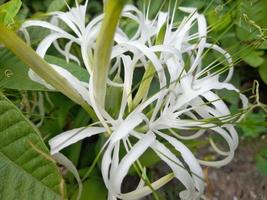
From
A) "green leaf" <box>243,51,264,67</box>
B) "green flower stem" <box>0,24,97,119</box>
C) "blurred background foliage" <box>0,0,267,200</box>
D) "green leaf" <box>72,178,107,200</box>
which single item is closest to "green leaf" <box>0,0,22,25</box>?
"blurred background foliage" <box>0,0,267,200</box>

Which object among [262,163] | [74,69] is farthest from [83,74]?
[262,163]

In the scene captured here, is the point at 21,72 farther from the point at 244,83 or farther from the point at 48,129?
the point at 244,83

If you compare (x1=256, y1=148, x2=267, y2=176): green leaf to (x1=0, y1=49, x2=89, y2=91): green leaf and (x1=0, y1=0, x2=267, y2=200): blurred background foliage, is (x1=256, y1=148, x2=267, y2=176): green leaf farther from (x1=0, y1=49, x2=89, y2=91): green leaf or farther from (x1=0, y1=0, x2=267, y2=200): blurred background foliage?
(x1=0, y1=49, x2=89, y2=91): green leaf

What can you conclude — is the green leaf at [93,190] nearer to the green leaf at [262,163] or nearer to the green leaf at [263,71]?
the green leaf at [262,163]

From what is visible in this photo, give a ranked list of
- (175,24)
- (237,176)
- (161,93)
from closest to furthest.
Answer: (161,93) < (175,24) < (237,176)

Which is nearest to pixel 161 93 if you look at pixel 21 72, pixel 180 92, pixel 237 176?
pixel 180 92
